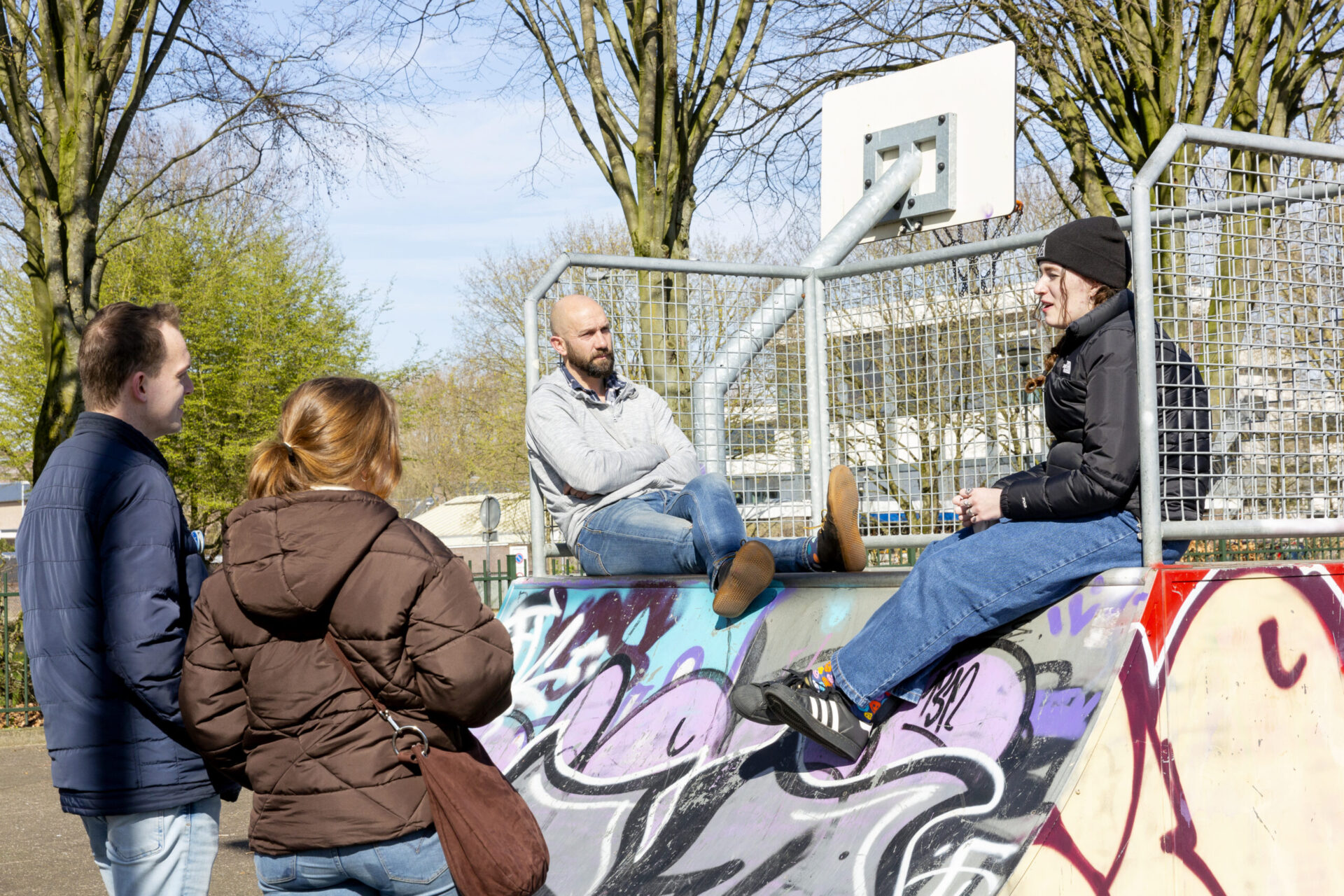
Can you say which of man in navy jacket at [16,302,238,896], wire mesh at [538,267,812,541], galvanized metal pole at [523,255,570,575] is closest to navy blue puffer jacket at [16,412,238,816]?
man in navy jacket at [16,302,238,896]

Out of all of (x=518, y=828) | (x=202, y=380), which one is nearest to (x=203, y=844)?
(x=518, y=828)

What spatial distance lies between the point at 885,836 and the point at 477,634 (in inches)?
70.7

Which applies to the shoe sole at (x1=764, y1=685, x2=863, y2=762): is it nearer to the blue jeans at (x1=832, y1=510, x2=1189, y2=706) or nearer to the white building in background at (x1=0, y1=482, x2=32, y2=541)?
the blue jeans at (x1=832, y1=510, x2=1189, y2=706)

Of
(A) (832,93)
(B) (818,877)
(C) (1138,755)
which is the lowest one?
(B) (818,877)

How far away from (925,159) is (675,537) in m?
3.39

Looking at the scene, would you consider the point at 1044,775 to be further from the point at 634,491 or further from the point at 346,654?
the point at 634,491

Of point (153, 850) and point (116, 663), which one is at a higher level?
point (116, 663)

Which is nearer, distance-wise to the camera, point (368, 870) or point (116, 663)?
point (368, 870)

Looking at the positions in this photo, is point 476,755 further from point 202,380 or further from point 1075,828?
point 202,380

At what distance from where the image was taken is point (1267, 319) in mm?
4660

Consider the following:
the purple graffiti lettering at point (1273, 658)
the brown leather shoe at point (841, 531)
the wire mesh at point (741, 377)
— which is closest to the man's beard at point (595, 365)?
the wire mesh at point (741, 377)

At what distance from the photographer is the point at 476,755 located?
248cm

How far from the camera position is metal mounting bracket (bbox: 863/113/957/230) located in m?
7.20

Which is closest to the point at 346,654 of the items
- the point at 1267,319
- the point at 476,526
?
the point at 1267,319
